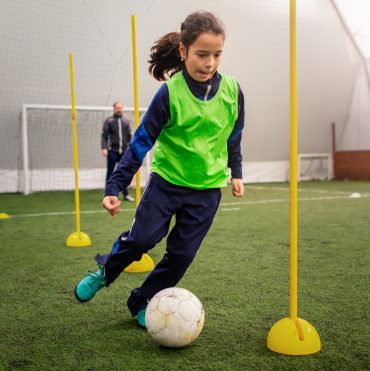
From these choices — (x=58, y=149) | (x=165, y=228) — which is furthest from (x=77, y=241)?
(x=58, y=149)

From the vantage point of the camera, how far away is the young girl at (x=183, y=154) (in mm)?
1615

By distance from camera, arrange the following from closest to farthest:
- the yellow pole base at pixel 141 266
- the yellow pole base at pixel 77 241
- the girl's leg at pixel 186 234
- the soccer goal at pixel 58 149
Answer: the girl's leg at pixel 186 234 < the yellow pole base at pixel 141 266 < the yellow pole base at pixel 77 241 < the soccer goal at pixel 58 149

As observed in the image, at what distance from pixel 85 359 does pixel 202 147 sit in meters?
0.96

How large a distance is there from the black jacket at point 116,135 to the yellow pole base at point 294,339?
549 cm

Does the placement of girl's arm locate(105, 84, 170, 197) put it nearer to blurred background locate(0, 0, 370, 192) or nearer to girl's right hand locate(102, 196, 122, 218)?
girl's right hand locate(102, 196, 122, 218)

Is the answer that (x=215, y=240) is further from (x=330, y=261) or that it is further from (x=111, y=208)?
(x=111, y=208)

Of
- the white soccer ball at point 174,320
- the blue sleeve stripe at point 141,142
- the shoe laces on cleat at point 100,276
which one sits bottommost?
the white soccer ball at point 174,320

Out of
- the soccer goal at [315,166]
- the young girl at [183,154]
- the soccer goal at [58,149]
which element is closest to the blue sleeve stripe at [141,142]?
the young girl at [183,154]

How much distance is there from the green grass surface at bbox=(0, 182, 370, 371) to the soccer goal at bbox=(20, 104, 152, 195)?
18.9 ft

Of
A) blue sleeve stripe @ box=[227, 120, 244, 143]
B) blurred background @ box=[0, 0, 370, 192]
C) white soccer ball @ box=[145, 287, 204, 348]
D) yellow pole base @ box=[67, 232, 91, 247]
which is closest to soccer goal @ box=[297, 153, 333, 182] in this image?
blurred background @ box=[0, 0, 370, 192]

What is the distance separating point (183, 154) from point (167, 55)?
52 cm

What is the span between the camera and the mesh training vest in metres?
1.65

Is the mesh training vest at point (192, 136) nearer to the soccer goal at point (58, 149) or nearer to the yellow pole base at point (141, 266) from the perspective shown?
the yellow pole base at point (141, 266)

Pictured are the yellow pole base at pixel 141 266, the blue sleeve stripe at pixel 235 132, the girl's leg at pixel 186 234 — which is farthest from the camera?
the yellow pole base at pixel 141 266
